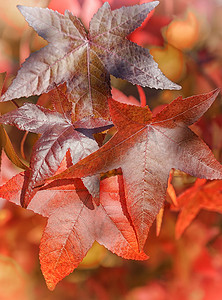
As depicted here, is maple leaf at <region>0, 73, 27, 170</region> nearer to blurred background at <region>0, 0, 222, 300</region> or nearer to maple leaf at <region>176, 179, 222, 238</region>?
blurred background at <region>0, 0, 222, 300</region>

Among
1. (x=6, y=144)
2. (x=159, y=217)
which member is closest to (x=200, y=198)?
(x=159, y=217)

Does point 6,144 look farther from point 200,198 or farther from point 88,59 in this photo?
point 200,198

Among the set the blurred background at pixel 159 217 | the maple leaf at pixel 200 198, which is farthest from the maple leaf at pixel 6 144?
the maple leaf at pixel 200 198

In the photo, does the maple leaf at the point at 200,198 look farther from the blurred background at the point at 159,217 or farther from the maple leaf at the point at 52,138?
the maple leaf at the point at 52,138

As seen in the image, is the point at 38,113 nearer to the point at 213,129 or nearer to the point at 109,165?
the point at 109,165

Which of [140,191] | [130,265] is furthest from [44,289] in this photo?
[140,191]

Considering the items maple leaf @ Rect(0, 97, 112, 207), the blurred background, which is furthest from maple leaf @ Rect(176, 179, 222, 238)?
maple leaf @ Rect(0, 97, 112, 207)
